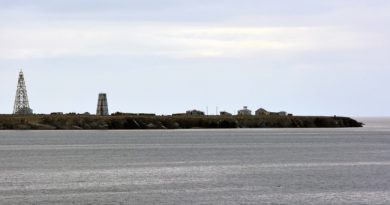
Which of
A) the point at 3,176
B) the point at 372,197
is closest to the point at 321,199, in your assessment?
the point at 372,197

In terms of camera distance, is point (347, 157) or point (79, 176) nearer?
point (79, 176)

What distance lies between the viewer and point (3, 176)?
255 ft

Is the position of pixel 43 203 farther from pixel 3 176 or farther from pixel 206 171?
pixel 206 171

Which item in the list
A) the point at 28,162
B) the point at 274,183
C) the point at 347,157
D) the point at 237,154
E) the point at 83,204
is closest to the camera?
the point at 83,204

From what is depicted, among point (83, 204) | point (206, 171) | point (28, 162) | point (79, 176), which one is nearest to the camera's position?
point (83, 204)

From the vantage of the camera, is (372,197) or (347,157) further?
(347,157)

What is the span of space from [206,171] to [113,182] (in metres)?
15.7

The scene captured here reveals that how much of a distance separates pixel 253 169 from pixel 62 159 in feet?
103

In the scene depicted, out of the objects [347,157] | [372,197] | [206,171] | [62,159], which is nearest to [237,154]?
[347,157]

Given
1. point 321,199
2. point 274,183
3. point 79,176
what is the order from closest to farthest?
point 321,199 < point 274,183 < point 79,176

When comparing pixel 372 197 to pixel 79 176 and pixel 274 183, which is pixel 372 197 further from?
pixel 79 176

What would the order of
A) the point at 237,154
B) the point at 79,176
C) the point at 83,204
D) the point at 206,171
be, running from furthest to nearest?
the point at 237,154, the point at 206,171, the point at 79,176, the point at 83,204

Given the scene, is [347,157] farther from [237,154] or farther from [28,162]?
[28,162]

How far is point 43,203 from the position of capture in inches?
2194
